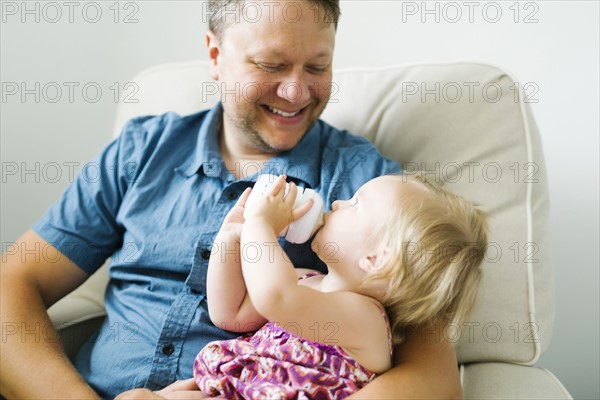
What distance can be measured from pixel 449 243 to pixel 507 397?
306mm

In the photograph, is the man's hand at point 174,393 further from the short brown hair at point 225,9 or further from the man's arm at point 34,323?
the short brown hair at point 225,9

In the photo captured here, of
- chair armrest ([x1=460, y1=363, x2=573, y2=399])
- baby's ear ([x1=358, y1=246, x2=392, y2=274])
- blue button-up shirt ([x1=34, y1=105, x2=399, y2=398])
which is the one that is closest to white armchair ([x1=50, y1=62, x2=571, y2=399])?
chair armrest ([x1=460, y1=363, x2=573, y2=399])

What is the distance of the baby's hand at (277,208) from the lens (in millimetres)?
1074

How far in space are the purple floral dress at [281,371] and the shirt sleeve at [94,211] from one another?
462 millimetres

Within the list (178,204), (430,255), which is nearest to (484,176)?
(430,255)

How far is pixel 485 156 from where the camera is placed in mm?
1380

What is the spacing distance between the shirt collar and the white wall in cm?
49

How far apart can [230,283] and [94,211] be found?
0.46 meters

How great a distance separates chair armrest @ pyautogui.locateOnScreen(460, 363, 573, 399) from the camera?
3.82 feet

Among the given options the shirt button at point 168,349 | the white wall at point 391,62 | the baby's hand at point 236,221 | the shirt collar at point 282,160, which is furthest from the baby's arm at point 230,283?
the white wall at point 391,62

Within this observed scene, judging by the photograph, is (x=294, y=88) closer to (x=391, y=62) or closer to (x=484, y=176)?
(x=484, y=176)

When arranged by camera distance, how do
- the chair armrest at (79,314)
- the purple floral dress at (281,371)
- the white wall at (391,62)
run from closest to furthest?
the purple floral dress at (281,371) < the chair armrest at (79,314) < the white wall at (391,62)

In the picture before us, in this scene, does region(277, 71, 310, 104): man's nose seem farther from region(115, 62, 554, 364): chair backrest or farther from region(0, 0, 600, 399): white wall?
region(0, 0, 600, 399): white wall

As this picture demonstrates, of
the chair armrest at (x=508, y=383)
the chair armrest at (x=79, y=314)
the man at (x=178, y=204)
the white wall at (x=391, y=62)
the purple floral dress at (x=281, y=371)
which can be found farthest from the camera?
the white wall at (x=391, y=62)
